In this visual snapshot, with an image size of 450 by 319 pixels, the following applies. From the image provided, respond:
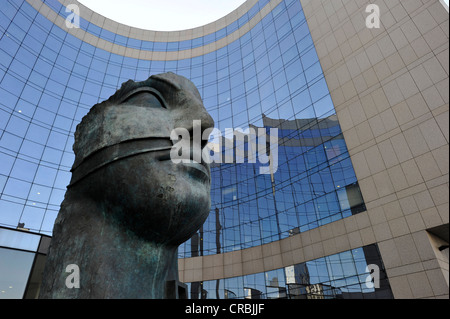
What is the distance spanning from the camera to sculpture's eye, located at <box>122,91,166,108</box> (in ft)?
8.82

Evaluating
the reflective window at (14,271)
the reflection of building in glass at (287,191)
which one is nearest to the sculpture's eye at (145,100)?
the reflective window at (14,271)

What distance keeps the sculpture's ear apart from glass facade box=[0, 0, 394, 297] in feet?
48.9

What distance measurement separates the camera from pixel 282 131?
69.1 ft

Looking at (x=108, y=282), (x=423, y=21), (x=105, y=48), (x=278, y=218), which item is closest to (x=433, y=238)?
(x=278, y=218)

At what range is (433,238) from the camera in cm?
1253

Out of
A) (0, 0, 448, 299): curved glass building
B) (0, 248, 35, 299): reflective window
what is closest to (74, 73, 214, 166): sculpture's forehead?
(0, 0, 448, 299): curved glass building

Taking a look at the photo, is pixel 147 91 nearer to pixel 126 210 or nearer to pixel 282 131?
pixel 126 210

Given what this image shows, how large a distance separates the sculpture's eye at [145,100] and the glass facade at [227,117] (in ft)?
48.9

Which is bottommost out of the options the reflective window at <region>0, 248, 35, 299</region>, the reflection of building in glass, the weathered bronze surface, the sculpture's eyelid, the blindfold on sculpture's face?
the weathered bronze surface

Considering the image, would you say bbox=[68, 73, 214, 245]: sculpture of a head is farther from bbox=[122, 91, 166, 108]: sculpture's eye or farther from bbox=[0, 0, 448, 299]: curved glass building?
bbox=[0, 0, 448, 299]: curved glass building

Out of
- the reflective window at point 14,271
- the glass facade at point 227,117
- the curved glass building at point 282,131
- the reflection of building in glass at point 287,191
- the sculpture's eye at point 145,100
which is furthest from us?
the glass facade at point 227,117

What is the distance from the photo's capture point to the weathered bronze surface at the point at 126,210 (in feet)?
7.12

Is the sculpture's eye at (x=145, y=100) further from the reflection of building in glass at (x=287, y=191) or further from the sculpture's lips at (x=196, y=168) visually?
the reflection of building in glass at (x=287, y=191)

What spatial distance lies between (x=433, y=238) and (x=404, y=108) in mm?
6205
